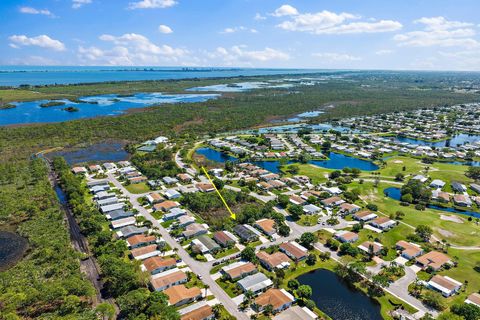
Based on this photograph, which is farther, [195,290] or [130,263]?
[130,263]

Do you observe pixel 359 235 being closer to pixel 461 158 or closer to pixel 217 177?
pixel 217 177

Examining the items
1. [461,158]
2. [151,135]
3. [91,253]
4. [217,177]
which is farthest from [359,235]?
[151,135]

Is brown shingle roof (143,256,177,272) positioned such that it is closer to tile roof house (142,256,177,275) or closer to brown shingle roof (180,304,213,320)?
tile roof house (142,256,177,275)

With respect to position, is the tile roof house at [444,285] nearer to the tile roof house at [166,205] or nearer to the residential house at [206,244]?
the residential house at [206,244]

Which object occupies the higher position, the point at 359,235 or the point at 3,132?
the point at 3,132

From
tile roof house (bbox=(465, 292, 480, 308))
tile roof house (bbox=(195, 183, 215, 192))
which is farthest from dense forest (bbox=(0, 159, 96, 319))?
tile roof house (bbox=(465, 292, 480, 308))

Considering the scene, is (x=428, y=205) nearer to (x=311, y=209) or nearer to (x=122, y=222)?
(x=311, y=209)

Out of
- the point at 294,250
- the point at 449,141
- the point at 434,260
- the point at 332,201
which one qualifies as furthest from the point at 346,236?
the point at 449,141

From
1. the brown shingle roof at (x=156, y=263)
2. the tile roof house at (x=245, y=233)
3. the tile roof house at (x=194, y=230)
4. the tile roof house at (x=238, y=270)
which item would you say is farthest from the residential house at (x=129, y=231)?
the tile roof house at (x=238, y=270)
